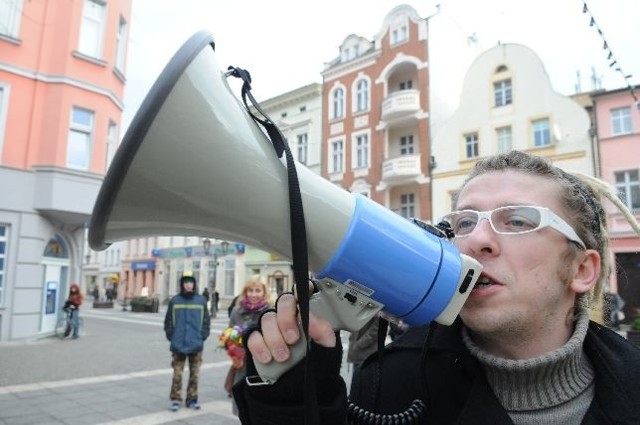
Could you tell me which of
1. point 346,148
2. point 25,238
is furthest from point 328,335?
point 346,148

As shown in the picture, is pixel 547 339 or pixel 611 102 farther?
pixel 611 102

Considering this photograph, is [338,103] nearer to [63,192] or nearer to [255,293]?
[63,192]

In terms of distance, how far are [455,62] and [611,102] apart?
8.08 m

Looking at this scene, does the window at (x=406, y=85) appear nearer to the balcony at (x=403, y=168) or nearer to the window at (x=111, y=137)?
the balcony at (x=403, y=168)

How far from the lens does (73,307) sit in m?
12.5

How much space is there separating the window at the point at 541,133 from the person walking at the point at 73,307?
648 inches

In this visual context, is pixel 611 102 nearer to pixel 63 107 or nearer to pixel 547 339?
pixel 63 107

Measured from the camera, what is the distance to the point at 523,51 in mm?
19172

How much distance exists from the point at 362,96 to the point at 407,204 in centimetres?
605

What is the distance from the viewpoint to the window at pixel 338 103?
24.7 meters

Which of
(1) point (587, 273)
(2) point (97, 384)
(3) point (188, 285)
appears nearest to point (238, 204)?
(1) point (587, 273)

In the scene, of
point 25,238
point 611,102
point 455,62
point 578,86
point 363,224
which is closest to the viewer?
point 363,224

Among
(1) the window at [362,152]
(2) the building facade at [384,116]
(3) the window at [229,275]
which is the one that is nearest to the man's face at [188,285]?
(2) the building facade at [384,116]

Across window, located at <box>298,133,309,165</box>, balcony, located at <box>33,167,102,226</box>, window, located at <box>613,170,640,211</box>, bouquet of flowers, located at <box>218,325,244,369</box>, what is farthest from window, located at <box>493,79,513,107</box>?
bouquet of flowers, located at <box>218,325,244,369</box>
